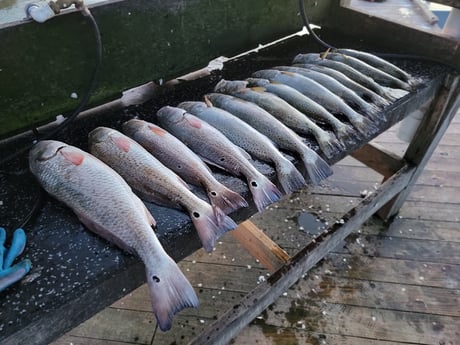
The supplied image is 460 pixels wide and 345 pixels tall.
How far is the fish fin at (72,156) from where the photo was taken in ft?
4.39

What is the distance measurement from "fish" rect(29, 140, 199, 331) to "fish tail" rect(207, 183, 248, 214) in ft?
0.75

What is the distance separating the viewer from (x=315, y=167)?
4.93 ft

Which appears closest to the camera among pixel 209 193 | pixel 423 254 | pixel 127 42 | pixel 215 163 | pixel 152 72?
pixel 209 193

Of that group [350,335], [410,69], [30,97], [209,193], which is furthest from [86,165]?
[410,69]

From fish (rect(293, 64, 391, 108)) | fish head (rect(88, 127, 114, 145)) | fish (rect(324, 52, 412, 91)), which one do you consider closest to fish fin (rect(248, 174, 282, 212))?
fish head (rect(88, 127, 114, 145))

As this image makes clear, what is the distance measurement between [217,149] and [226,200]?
11.2 inches

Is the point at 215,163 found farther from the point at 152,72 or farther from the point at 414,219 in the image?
the point at 414,219

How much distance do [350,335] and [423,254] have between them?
37.0 inches

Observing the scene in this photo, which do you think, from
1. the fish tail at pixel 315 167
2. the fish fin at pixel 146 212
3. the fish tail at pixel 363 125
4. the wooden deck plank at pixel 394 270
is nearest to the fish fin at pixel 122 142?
the fish fin at pixel 146 212

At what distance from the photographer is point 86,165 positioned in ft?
4.36

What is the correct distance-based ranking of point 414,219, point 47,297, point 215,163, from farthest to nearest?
point 414,219 → point 215,163 → point 47,297

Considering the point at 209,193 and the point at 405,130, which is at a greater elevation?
the point at 209,193

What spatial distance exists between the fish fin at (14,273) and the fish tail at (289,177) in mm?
912

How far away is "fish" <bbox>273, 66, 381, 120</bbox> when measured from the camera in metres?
1.83
